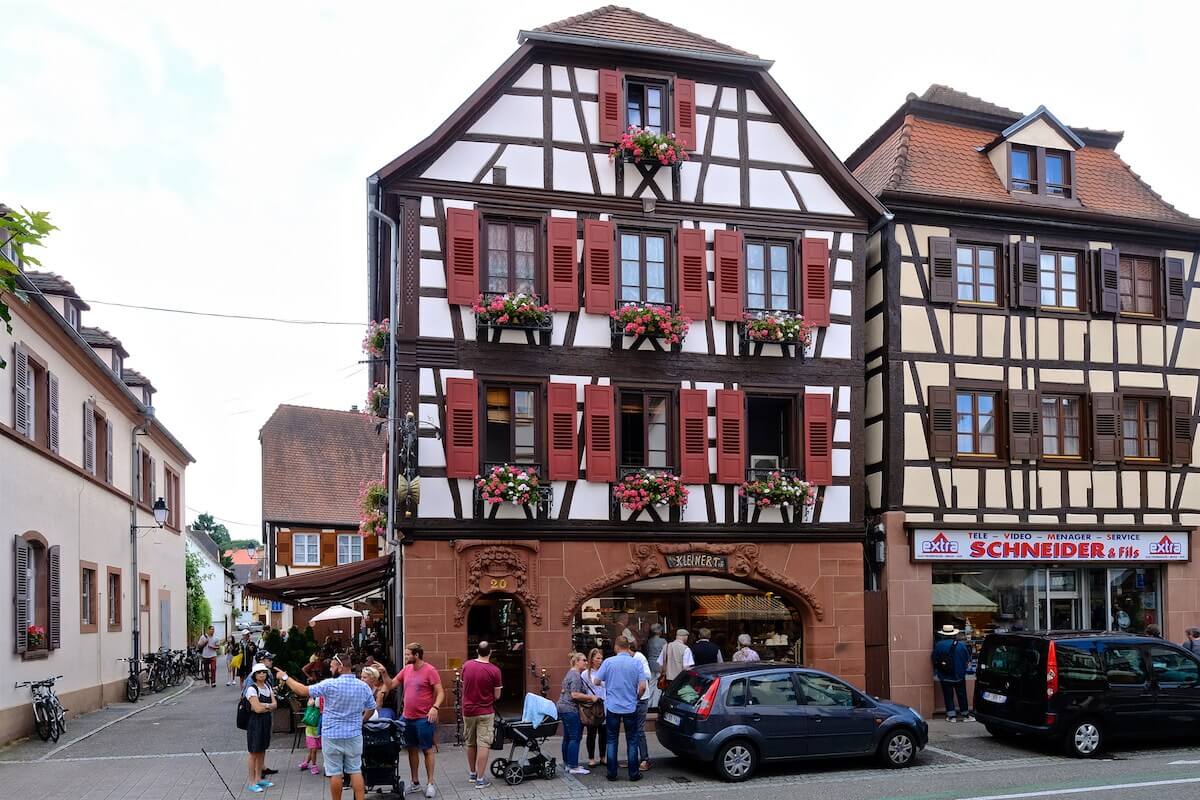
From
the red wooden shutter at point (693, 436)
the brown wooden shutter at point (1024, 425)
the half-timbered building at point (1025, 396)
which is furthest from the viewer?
the brown wooden shutter at point (1024, 425)

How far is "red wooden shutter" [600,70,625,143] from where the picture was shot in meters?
19.3

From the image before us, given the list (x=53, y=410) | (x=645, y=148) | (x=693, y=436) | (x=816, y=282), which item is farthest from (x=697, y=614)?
(x=53, y=410)

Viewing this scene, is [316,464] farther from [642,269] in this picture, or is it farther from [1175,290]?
[1175,290]

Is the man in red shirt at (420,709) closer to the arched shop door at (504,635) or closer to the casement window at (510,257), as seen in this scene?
the arched shop door at (504,635)

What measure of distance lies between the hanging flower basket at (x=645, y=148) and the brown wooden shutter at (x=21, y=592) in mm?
11185

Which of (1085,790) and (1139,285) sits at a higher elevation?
(1139,285)

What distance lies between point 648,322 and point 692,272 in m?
1.25

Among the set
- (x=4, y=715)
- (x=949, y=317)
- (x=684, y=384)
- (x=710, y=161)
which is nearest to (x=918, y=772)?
(x=684, y=384)

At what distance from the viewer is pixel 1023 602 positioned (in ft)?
69.2

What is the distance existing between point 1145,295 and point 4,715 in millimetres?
20453

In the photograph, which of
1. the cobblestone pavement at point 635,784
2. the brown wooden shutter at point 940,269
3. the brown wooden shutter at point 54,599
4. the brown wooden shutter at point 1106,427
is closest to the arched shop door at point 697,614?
the cobblestone pavement at point 635,784

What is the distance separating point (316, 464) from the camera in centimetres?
4666

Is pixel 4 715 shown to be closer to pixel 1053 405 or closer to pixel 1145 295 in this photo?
pixel 1053 405

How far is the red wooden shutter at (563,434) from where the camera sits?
18594 millimetres
